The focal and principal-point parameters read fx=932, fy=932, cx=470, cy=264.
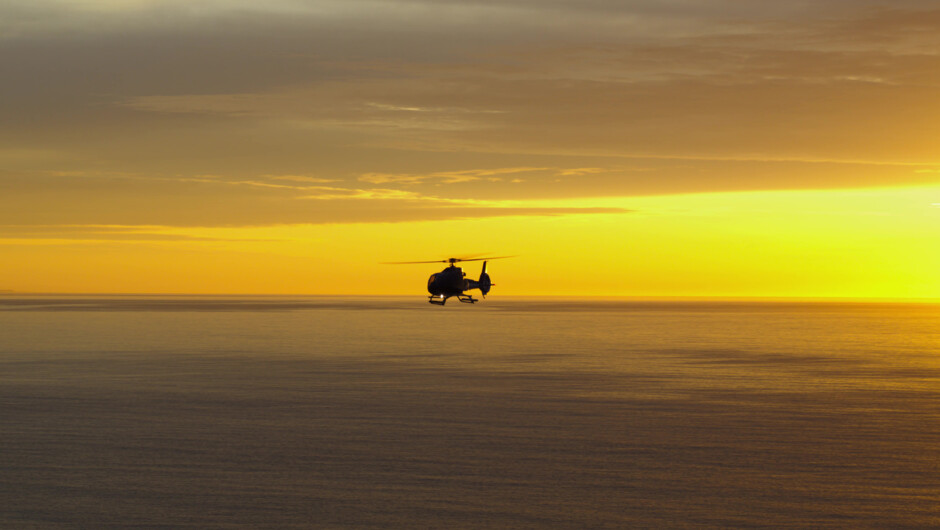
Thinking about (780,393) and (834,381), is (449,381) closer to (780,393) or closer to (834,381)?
(780,393)

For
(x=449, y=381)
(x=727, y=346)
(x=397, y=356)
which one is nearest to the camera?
(x=449, y=381)

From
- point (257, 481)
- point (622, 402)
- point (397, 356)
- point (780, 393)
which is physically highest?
point (397, 356)

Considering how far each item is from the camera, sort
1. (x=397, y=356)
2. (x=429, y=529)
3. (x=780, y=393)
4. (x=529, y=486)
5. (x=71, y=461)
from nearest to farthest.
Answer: (x=429, y=529) → (x=529, y=486) → (x=71, y=461) → (x=780, y=393) → (x=397, y=356)

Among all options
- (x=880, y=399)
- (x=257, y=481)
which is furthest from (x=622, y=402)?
(x=257, y=481)

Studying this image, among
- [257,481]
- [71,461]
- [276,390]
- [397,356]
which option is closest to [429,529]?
[257,481]

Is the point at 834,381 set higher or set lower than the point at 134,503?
higher

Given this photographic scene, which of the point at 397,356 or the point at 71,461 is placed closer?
the point at 71,461

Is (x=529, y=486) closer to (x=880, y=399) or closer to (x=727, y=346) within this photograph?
(x=880, y=399)
